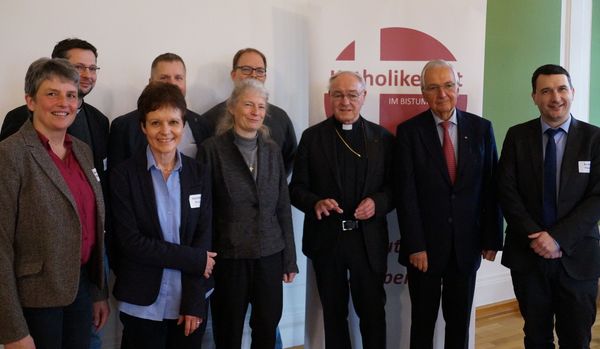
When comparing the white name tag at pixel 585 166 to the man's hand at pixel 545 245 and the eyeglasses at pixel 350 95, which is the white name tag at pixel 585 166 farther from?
the eyeglasses at pixel 350 95

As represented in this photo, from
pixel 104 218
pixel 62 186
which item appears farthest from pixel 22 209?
pixel 104 218

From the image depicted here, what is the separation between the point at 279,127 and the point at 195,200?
1.11m

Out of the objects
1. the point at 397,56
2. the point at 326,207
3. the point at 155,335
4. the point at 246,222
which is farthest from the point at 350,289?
the point at 397,56

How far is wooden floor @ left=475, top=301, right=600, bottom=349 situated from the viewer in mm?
3525

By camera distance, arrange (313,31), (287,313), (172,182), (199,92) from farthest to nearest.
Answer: (287,313), (199,92), (313,31), (172,182)

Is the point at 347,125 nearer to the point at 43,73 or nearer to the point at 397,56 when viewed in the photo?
the point at 397,56

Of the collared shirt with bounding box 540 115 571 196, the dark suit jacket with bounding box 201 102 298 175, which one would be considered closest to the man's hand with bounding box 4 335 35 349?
the dark suit jacket with bounding box 201 102 298 175

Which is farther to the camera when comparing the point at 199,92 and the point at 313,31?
the point at 199,92

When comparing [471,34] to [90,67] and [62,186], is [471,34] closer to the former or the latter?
[90,67]

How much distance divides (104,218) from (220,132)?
75 centimetres

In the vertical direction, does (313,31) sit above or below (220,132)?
above

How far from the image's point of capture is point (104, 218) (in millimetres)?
1865

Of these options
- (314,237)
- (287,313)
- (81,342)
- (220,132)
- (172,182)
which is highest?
(220,132)

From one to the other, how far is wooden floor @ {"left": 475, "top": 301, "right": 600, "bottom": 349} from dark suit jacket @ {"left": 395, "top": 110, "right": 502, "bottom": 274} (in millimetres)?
1284
